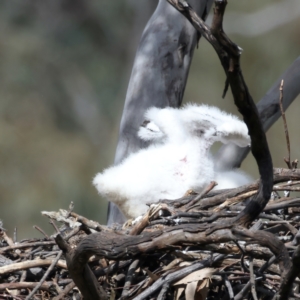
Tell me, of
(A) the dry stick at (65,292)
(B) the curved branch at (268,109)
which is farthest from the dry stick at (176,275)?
(B) the curved branch at (268,109)

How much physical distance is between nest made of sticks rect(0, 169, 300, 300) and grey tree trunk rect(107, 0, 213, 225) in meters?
1.30

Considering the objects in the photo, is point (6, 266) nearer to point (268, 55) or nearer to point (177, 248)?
point (177, 248)

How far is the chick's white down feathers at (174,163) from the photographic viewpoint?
3016mm

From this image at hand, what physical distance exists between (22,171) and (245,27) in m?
5.02

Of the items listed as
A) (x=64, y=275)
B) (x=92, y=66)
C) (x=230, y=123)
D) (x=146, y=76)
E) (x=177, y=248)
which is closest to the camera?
(x=177, y=248)

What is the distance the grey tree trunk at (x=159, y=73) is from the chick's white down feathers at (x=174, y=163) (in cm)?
42

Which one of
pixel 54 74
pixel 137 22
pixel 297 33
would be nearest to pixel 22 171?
pixel 54 74

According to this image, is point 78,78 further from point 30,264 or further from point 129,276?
point 129,276

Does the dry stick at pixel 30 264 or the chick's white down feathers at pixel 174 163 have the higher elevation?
the chick's white down feathers at pixel 174 163

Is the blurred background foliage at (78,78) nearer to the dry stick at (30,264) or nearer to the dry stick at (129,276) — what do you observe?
the dry stick at (30,264)

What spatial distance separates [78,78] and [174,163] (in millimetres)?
8689

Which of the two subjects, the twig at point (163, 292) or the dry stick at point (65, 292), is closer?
the twig at point (163, 292)

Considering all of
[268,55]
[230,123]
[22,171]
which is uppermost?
[268,55]

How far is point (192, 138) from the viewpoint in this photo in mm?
3248
